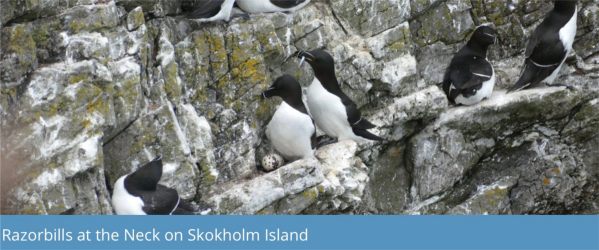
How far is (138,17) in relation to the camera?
10.6 metres

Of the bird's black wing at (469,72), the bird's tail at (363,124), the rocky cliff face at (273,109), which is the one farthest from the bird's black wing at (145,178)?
the bird's black wing at (469,72)

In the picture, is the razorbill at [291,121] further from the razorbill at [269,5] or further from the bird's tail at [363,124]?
→ the razorbill at [269,5]

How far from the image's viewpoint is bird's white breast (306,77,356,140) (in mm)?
12047

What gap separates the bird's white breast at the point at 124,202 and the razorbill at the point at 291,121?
1991 mm

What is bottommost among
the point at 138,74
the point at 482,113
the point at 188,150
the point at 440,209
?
the point at 440,209

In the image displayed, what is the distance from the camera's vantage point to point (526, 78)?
44.2ft

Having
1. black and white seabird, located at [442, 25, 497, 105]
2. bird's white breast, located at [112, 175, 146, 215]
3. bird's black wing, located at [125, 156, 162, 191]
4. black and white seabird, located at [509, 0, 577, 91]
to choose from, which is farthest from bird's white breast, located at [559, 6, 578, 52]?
bird's white breast, located at [112, 175, 146, 215]

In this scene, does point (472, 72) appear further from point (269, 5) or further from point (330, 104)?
point (269, 5)

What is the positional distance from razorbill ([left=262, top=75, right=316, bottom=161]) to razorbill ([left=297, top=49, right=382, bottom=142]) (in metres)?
0.46

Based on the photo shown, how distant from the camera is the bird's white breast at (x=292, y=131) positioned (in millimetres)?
11500

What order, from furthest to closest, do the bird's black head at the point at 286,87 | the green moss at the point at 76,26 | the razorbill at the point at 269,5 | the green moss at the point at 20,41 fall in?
the razorbill at the point at 269,5 → the bird's black head at the point at 286,87 → the green moss at the point at 76,26 → the green moss at the point at 20,41

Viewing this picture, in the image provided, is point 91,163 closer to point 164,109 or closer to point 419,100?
point 164,109

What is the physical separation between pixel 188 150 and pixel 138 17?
4.18ft

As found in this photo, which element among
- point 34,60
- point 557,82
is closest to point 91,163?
point 34,60
